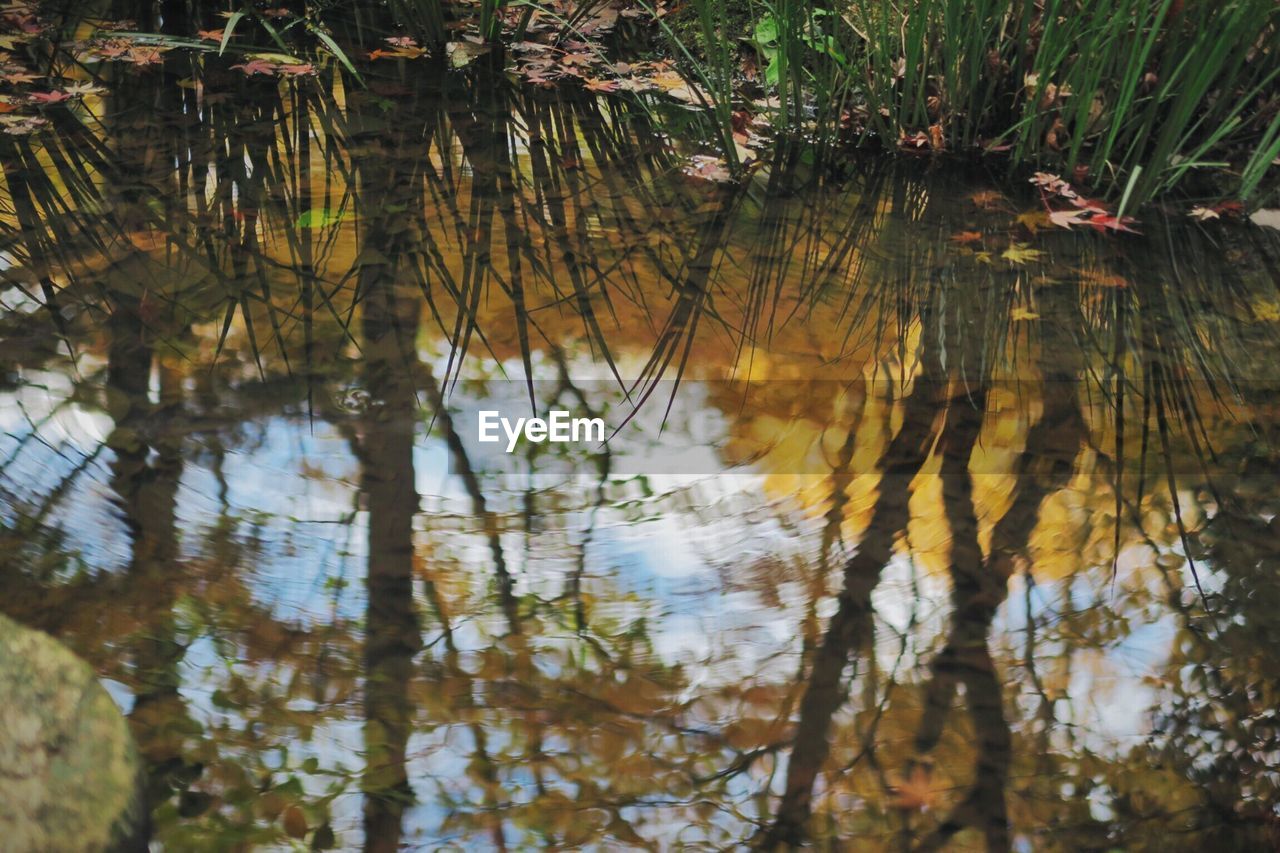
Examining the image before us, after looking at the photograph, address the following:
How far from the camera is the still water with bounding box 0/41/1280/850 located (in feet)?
4.87

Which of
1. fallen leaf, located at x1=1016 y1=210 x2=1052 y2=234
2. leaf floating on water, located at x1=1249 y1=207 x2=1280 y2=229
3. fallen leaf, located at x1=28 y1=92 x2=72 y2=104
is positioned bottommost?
fallen leaf, located at x1=1016 y1=210 x2=1052 y2=234

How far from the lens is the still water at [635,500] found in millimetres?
1484

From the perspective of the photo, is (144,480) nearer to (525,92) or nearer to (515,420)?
(515,420)

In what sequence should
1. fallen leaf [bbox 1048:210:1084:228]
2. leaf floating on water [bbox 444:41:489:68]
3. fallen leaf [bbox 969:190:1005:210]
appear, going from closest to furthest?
fallen leaf [bbox 1048:210:1084:228]
fallen leaf [bbox 969:190:1005:210]
leaf floating on water [bbox 444:41:489:68]

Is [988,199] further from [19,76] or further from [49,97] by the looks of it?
[19,76]

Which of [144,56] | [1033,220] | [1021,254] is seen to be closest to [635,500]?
[1021,254]

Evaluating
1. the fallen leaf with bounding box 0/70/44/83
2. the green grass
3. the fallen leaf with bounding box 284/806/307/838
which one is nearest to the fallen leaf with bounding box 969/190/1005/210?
the green grass

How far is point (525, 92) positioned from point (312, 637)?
2516 mm

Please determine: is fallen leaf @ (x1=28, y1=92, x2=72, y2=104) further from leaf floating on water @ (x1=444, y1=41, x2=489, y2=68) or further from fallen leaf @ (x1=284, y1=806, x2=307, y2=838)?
fallen leaf @ (x1=284, y1=806, x2=307, y2=838)

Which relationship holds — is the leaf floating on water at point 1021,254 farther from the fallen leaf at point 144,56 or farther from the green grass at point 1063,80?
the fallen leaf at point 144,56

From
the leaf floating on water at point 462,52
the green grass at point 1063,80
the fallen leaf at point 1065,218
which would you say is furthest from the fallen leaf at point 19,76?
the fallen leaf at point 1065,218

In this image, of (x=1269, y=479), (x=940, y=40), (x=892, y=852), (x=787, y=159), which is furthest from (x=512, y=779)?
(x=940, y=40)

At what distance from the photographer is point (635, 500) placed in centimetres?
200

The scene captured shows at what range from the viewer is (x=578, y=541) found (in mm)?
1898
